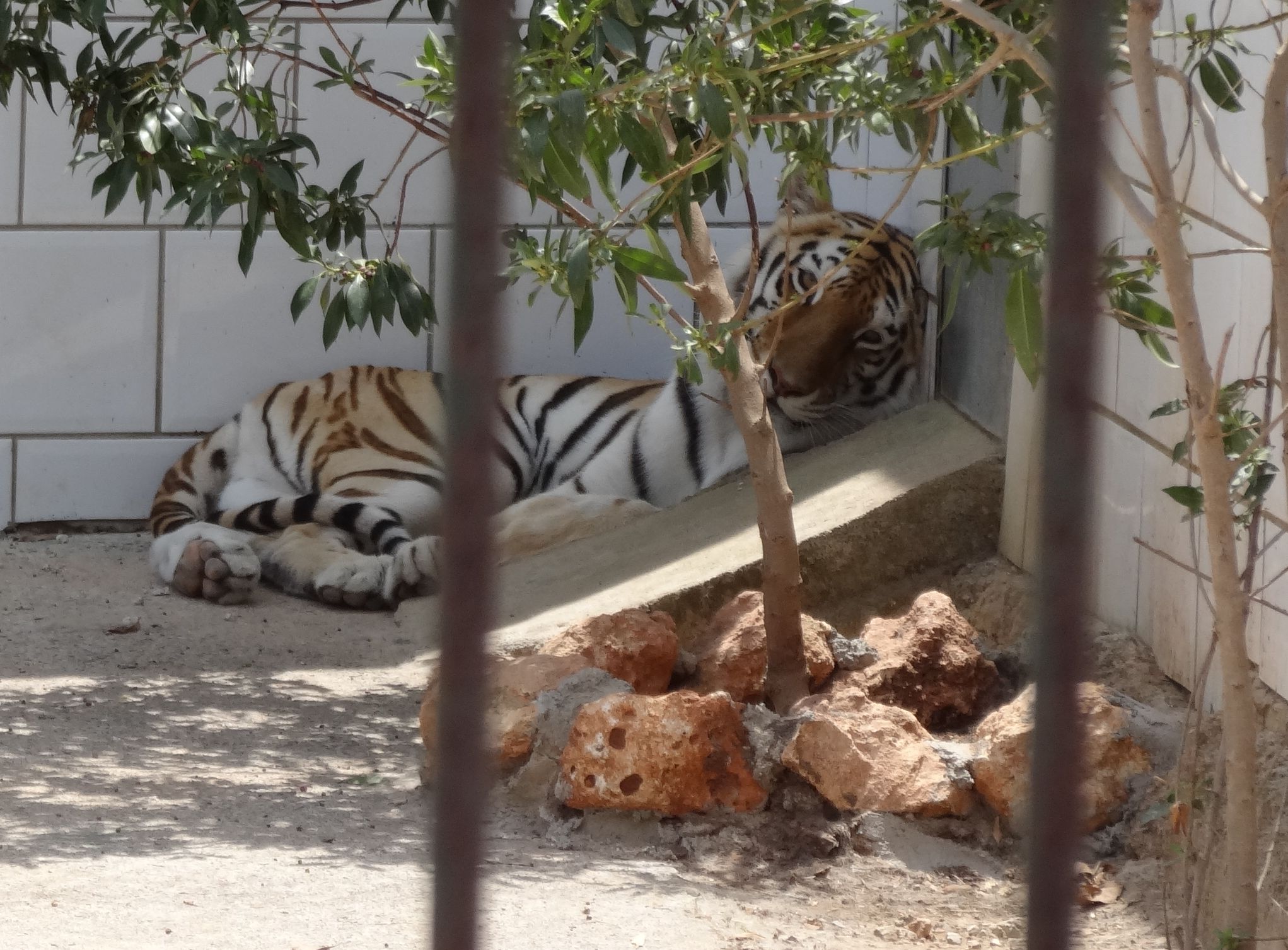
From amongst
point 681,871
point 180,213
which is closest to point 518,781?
point 681,871

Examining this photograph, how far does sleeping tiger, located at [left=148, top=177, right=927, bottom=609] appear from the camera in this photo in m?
3.83

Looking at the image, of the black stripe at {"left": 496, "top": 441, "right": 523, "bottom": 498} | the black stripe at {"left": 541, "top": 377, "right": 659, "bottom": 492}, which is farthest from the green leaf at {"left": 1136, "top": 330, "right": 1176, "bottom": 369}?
the black stripe at {"left": 496, "top": 441, "right": 523, "bottom": 498}

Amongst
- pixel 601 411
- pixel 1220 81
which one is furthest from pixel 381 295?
pixel 601 411

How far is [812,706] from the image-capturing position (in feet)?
7.91

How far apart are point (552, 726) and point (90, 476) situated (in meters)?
2.77

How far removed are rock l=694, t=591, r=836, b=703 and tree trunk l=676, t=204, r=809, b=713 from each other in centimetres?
5

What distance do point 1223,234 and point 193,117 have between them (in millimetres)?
1697

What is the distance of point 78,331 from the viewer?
4621 mm

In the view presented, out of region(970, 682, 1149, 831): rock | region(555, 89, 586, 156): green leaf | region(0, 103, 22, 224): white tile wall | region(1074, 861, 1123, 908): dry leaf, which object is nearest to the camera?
region(555, 89, 586, 156): green leaf

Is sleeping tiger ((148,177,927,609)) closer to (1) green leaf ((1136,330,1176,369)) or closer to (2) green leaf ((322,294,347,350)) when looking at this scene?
(2) green leaf ((322,294,347,350))

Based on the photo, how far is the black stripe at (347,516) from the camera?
13.7 ft

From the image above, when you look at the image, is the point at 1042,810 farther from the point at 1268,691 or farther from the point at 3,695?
the point at 3,695

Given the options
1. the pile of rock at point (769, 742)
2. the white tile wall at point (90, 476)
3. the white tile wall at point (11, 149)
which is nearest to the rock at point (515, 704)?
the pile of rock at point (769, 742)

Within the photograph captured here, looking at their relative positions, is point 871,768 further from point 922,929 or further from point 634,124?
point 634,124
